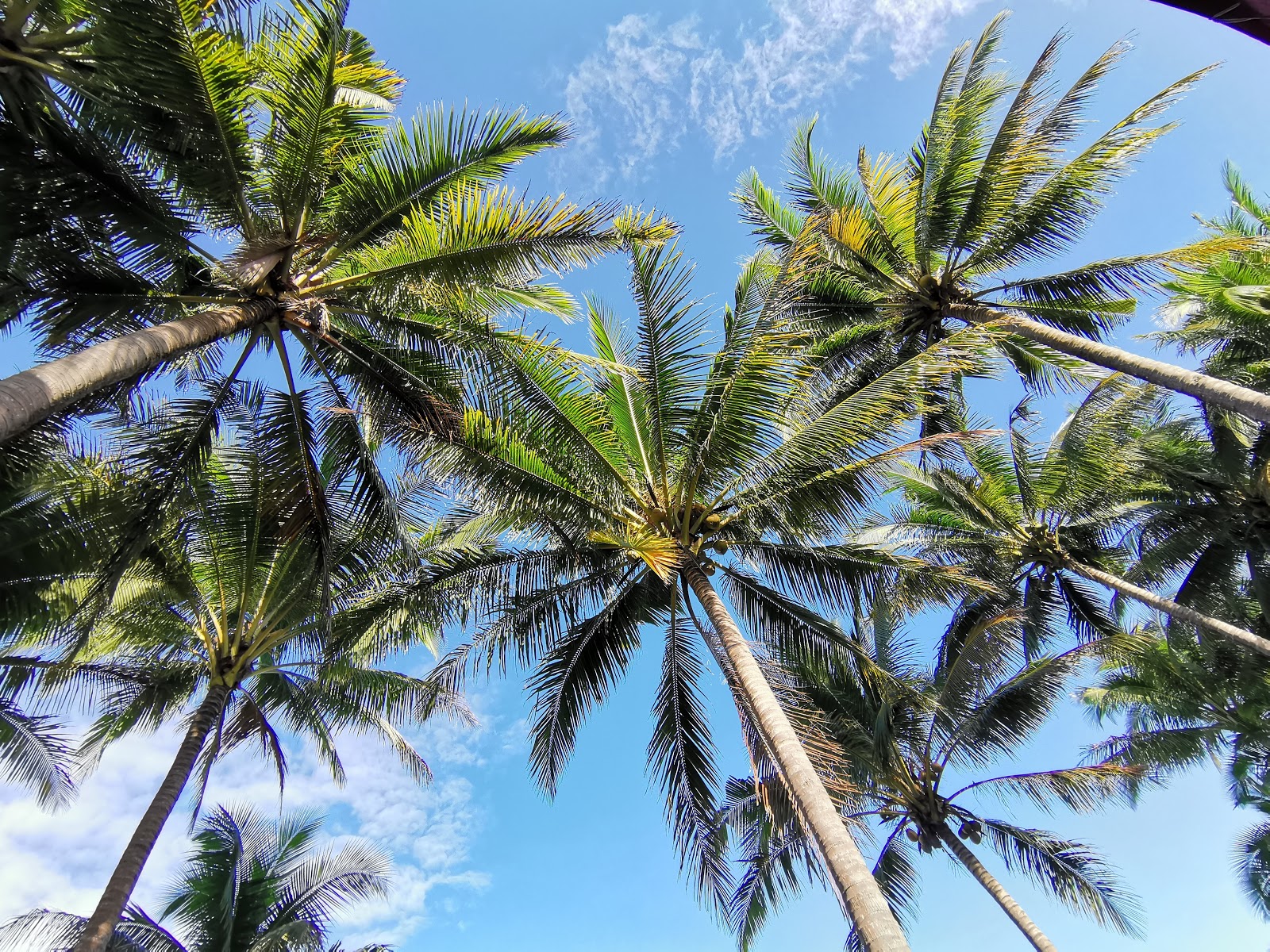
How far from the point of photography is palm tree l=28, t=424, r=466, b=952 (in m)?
9.05

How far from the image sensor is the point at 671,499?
9.52 meters

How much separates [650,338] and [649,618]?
4023 mm

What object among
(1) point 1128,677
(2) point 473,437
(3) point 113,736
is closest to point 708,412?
(2) point 473,437

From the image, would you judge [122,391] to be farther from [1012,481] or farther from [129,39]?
[1012,481]

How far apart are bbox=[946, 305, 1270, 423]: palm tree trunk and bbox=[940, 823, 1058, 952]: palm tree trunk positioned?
8.14 m

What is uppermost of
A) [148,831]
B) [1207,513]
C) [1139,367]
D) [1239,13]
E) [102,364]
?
[1207,513]

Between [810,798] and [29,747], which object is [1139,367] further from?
[29,747]

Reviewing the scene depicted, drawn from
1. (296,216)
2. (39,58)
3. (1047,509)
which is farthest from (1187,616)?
(39,58)

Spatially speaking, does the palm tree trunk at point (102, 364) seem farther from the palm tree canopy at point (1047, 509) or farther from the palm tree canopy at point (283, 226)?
the palm tree canopy at point (1047, 509)

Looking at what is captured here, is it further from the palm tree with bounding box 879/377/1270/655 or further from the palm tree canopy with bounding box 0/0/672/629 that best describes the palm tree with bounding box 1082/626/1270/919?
the palm tree canopy with bounding box 0/0/672/629

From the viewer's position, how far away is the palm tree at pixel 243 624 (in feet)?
29.7

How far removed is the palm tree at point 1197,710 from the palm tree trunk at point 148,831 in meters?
15.0

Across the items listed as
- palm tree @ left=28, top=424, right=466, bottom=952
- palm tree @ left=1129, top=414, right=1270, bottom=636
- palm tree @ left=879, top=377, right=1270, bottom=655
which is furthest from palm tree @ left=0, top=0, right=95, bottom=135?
palm tree @ left=1129, top=414, right=1270, bottom=636

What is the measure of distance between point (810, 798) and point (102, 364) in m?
6.73
